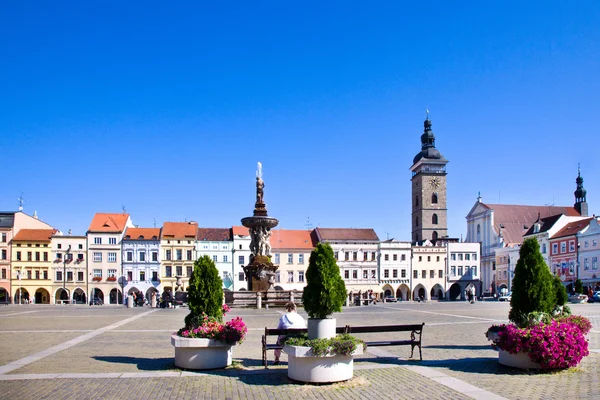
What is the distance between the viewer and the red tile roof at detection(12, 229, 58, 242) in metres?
75.4

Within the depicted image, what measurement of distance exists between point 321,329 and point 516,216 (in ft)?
312

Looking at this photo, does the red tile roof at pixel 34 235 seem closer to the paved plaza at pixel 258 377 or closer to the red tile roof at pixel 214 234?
the red tile roof at pixel 214 234

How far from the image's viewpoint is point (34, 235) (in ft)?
250

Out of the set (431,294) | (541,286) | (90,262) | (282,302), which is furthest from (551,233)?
(541,286)

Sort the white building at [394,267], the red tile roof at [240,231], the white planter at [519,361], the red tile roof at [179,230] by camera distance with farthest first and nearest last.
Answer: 1. the white building at [394,267]
2. the red tile roof at [240,231]
3. the red tile roof at [179,230]
4. the white planter at [519,361]

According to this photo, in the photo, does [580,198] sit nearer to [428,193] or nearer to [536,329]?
[428,193]

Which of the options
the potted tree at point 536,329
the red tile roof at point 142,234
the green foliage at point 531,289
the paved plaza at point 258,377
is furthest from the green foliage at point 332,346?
the red tile roof at point 142,234

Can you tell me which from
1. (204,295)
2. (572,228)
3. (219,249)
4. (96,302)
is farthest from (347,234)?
(204,295)

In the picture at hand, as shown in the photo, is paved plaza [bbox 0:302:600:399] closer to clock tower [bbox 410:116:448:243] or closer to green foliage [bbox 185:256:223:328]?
green foliage [bbox 185:256:223:328]

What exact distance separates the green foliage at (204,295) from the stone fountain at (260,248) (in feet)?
84.9

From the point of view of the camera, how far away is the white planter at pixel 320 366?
32.7ft

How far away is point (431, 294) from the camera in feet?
279

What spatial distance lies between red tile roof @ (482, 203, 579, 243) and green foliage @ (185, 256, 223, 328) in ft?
290

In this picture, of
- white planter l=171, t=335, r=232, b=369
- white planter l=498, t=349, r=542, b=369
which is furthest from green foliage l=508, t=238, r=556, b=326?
white planter l=171, t=335, r=232, b=369
